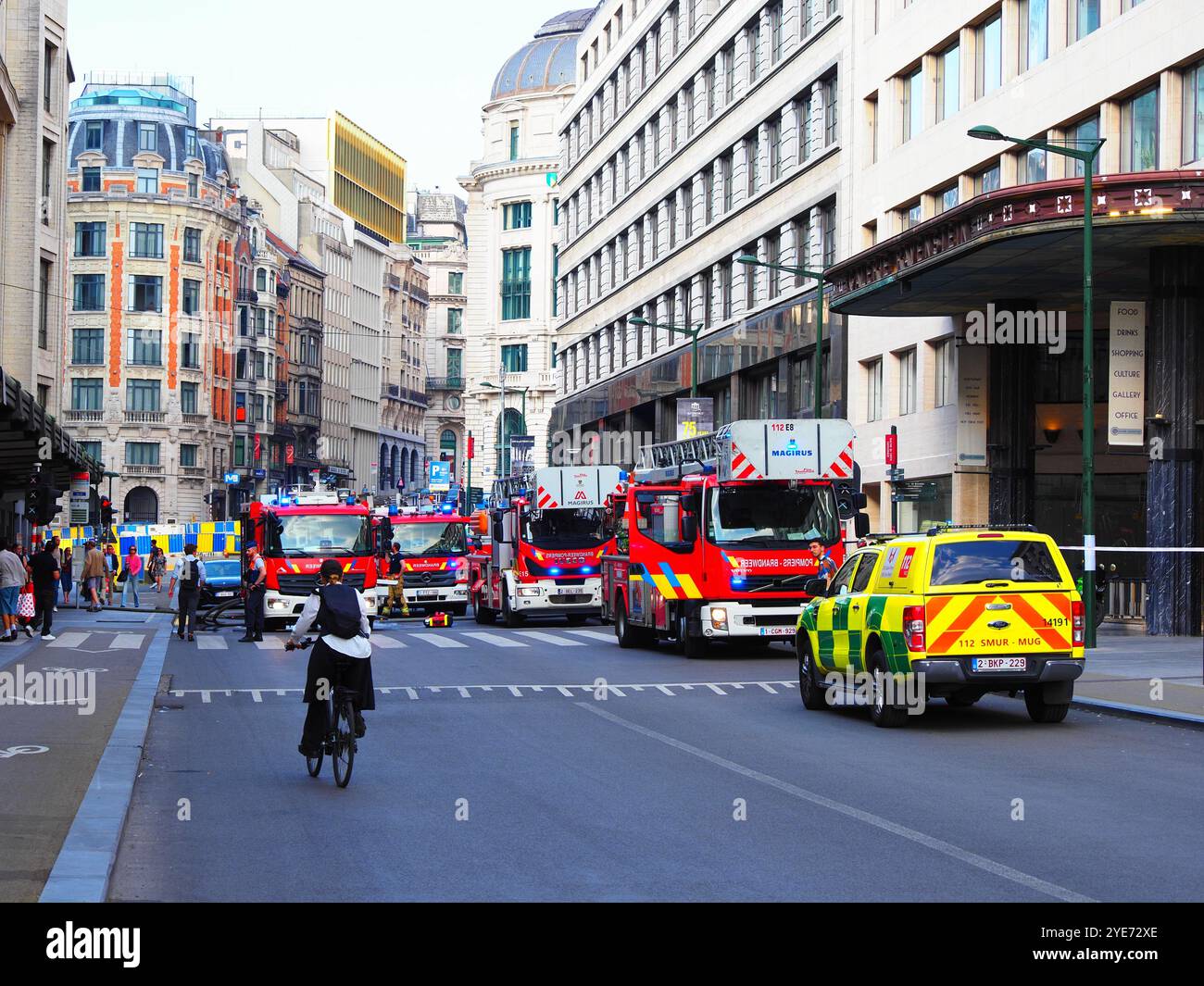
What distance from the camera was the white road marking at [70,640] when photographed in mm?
32344

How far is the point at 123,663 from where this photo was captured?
86.4ft

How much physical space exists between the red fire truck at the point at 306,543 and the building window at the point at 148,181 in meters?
83.3

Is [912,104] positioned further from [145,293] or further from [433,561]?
[145,293]

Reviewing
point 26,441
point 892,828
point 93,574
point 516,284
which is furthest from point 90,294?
point 892,828

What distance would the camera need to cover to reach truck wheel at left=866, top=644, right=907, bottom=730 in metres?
17.4

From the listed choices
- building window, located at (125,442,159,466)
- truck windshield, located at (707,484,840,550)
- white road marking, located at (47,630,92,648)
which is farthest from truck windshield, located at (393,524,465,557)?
building window, located at (125,442,159,466)

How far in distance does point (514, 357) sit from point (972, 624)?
314 ft

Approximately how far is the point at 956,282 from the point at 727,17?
26621 mm

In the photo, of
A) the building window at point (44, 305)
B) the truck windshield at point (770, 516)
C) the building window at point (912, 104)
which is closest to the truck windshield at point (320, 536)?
the truck windshield at point (770, 516)

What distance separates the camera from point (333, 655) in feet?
44.7

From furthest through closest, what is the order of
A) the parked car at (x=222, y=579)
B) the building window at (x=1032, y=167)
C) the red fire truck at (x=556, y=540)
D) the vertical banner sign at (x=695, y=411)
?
1. the parked car at (x=222, y=579)
2. the vertical banner sign at (x=695, y=411)
3. the red fire truck at (x=556, y=540)
4. the building window at (x=1032, y=167)

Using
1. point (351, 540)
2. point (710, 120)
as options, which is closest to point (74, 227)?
point (710, 120)

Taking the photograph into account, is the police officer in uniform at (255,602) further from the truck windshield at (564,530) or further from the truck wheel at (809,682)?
the truck wheel at (809,682)
